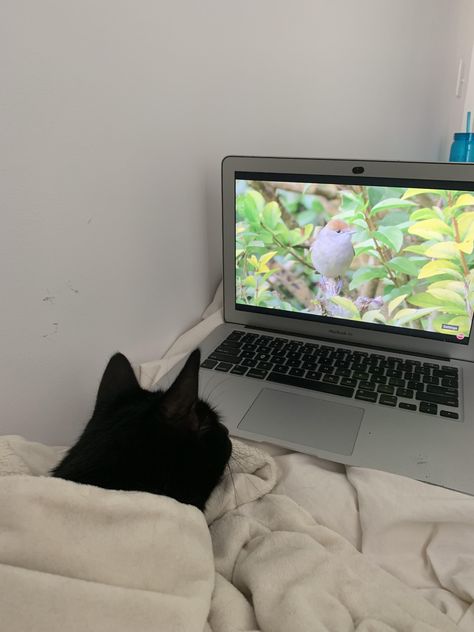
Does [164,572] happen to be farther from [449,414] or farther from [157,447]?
[449,414]

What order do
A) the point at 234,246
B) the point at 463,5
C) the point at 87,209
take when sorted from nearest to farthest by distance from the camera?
the point at 87,209 → the point at 234,246 → the point at 463,5

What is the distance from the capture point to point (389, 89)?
4.82ft

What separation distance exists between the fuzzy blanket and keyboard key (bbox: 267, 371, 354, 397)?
A: 0.23m

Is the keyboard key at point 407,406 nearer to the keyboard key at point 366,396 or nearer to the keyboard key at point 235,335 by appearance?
the keyboard key at point 366,396

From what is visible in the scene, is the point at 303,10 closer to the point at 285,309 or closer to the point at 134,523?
the point at 285,309

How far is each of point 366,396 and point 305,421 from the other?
11 centimetres

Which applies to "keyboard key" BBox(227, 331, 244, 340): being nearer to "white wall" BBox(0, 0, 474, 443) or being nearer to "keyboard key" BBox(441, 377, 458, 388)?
"white wall" BBox(0, 0, 474, 443)

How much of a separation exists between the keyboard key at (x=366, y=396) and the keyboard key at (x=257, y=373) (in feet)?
0.50

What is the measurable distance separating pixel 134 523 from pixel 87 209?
1.37 feet

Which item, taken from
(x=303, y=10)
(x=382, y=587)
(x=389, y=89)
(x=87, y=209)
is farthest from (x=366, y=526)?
(x=389, y=89)

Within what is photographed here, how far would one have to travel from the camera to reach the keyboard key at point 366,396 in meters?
0.66

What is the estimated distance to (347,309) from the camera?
0.79 metres

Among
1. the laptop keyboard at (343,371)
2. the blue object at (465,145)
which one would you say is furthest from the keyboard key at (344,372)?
the blue object at (465,145)

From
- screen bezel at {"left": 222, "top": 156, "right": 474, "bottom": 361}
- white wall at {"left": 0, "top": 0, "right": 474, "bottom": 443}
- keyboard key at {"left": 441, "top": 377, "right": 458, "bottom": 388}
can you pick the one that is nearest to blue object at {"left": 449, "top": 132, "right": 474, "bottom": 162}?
white wall at {"left": 0, "top": 0, "right": 474, "bottom": 443}
